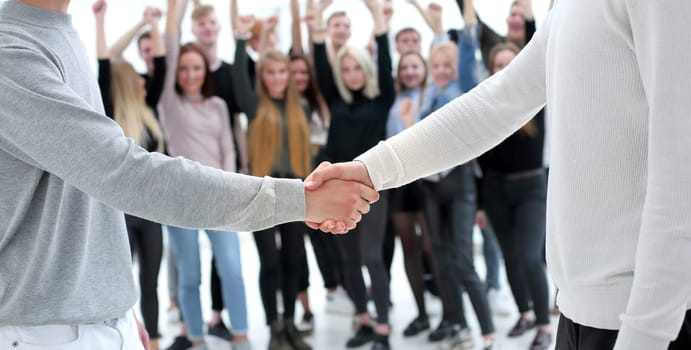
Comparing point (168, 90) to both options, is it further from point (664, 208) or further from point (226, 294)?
point (664, 208)

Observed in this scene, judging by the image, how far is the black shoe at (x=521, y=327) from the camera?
4.08 meters

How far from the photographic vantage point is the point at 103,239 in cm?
138

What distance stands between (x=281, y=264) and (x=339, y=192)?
8.18ft

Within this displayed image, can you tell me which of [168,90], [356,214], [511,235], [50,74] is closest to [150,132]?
[168,90]

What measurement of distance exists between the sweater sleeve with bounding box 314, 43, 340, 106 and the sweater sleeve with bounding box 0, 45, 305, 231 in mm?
2907

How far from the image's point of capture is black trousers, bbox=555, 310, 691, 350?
1.08m

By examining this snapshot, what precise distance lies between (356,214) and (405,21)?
458 cm

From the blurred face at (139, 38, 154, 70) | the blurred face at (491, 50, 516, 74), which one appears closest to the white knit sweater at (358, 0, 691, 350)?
the blurred face at (491, 50, 516, 74)

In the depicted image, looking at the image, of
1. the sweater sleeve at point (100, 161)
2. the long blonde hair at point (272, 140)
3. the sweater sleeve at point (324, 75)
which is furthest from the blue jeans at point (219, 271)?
the sweater sleeve at point (100, 161)

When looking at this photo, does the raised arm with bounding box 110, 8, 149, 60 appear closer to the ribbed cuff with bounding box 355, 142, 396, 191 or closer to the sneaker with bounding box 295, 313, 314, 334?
the sneaker with bounding box 295, 313, 314, 334

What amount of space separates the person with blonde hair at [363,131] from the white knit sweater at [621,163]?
2646 mm

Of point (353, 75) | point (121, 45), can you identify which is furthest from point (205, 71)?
point (353, 75)

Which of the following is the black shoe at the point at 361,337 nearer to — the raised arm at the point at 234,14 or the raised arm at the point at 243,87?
the raised arm at the point at 243,87

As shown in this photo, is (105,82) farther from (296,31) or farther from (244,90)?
(296,31)
